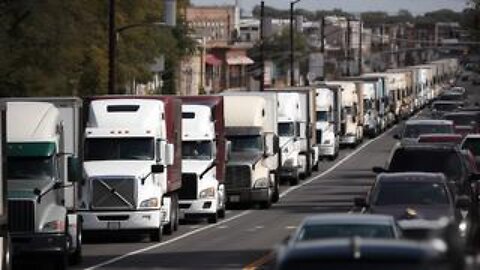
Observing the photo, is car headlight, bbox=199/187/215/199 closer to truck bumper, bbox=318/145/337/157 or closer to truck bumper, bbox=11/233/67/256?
truck bumper, bbox=11/233/67/256

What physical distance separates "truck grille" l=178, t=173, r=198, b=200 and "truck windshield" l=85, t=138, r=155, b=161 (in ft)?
16.2

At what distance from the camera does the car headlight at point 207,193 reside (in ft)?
130

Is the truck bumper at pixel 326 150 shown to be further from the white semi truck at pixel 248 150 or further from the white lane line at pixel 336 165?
the white semi truck at pixel 248 150

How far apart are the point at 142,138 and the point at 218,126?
24.2 ft

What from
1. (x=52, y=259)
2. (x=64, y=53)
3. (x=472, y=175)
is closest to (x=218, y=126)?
(x=472, y=175)

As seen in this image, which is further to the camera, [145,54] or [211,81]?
[211,81]

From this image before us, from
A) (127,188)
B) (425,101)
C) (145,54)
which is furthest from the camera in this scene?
(425,101)

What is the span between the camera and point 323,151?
251 feet

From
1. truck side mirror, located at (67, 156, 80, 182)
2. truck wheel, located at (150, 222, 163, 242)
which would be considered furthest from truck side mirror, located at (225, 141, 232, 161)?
truck side mirror, located at (67, 156, 80, 182)

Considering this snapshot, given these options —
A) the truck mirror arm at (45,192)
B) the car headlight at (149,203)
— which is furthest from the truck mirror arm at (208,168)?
the truck mirror arm at (45,192)

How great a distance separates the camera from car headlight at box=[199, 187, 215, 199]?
3969cm

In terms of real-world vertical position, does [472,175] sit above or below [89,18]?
below

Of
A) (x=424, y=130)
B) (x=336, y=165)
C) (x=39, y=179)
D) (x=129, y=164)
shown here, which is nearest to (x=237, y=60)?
(x=336, y=165)

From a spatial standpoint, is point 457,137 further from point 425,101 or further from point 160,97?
point 425,101
